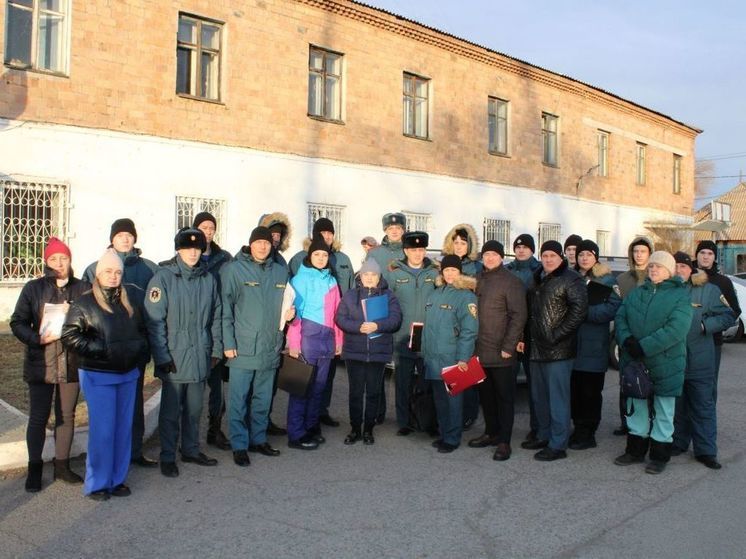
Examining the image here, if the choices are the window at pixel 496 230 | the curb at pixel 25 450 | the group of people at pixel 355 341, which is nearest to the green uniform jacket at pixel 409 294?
the group of people at pixel 355 341

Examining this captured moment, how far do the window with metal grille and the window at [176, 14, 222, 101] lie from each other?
3084mm

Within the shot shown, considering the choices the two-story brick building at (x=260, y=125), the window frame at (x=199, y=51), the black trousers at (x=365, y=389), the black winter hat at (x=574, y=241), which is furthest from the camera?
the window frame at (x=199, y=51)

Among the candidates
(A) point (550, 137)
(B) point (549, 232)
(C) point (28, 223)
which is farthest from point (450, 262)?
(A) point (550, 137)

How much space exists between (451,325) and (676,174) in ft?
83.1

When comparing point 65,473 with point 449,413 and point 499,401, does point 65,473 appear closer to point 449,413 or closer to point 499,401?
point 449,413

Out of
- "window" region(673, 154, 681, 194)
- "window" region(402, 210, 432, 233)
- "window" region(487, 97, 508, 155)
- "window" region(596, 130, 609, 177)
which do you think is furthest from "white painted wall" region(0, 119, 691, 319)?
"window" region(673, 154, 681, 194)

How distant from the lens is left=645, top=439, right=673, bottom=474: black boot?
584 centimetres

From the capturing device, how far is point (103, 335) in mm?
4906

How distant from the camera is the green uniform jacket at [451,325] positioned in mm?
6309

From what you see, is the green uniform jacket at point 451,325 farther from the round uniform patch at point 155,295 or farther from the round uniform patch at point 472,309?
the round uniform patch at point 155,295

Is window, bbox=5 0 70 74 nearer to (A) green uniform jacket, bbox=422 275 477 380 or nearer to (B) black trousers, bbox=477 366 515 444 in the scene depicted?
(A) green uniform jacket, bbox=422 275 477 380

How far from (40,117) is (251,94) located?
4051mm

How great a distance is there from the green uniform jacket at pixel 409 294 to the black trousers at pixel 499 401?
2.39 feet

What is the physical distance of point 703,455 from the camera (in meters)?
6.07
